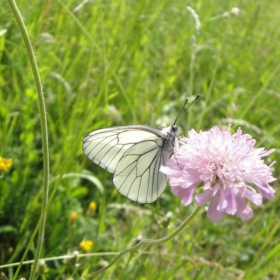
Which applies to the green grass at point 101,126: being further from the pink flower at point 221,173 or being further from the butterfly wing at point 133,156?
the pink flower at point 221,173

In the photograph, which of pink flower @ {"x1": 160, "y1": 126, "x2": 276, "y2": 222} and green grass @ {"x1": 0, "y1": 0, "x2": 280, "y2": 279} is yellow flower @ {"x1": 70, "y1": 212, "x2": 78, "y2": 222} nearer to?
green grass @ {"x1": 0, "y1": 0, "x2": 280, "y2": 279}

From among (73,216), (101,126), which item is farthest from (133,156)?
(101,126)

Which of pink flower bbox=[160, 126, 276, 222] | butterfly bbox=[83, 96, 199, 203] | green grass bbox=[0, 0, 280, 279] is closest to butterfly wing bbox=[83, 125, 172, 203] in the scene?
A: butterfly bbox=[83, 96, 199, 203]

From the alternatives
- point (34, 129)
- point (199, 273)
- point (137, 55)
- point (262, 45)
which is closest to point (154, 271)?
point (199, 273)

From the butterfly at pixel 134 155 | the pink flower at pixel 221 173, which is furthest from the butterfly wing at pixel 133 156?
the pink flower at pixel 221 173

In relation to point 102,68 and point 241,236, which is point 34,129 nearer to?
point 102,68
